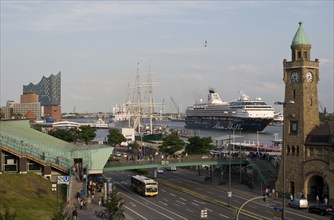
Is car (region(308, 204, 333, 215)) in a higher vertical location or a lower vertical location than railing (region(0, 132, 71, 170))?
lower

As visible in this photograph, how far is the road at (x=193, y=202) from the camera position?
56.9 m

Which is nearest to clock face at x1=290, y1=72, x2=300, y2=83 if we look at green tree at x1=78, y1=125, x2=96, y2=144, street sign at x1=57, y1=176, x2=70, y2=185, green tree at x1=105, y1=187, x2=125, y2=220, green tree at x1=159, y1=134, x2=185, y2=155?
street sign at x1=57, y1=176, x2=70, y2=185

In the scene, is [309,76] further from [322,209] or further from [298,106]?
[322,209]

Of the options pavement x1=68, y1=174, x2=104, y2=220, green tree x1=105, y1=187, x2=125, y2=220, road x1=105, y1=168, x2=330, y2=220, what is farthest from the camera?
road x1=105, y1=168, x2=330, y2=220

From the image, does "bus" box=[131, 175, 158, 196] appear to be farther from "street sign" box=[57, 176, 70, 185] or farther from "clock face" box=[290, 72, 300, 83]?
"clock face" box=[290, 72, 300, 83]

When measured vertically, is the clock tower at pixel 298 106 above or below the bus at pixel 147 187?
above

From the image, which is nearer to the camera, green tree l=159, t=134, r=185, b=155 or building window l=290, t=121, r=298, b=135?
building window l=290, t=121, r=298, b=135

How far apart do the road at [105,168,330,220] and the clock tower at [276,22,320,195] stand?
495cm

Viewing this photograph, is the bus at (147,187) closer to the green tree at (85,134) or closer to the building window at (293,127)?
the building window at (293,127)

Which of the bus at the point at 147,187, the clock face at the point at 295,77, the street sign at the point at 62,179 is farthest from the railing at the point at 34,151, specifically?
the clock face at the point at 295,77

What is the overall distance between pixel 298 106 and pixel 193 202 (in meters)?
20.6

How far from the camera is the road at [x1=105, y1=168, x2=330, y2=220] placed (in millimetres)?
56938

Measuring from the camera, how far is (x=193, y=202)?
65.6 meters

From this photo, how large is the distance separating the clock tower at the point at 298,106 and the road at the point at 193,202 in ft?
16.2
